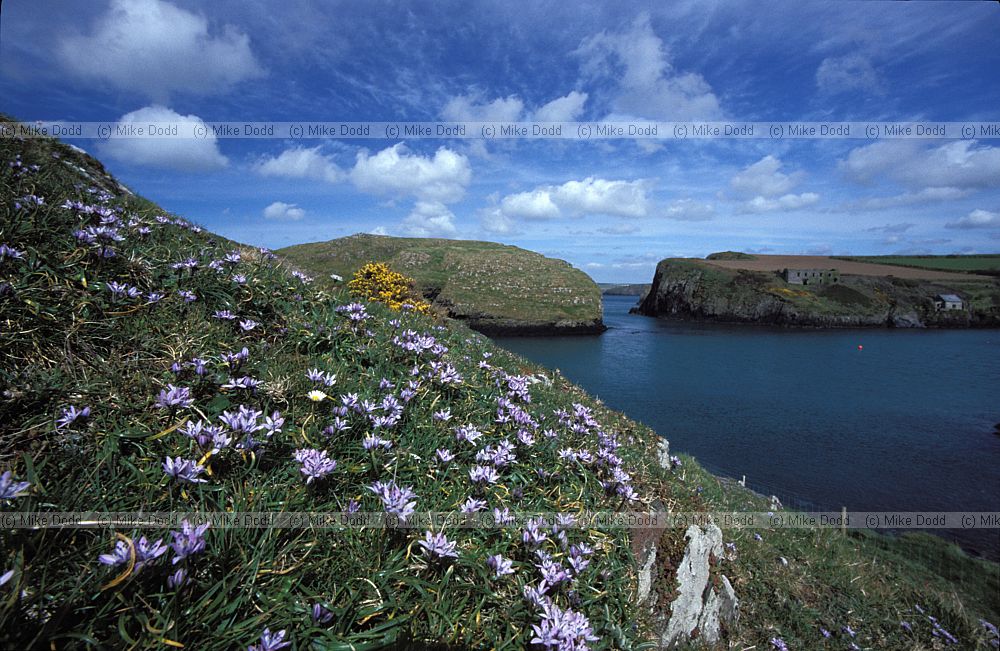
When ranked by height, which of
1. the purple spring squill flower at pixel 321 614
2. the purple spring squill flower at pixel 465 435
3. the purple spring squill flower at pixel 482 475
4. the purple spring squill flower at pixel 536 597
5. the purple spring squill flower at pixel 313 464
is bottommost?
the purple spring squill flower at pixel 536 597

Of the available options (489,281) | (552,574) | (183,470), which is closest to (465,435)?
(552,574)

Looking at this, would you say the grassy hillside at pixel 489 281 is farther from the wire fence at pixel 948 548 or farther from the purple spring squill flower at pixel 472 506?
the purple spring squill flower at pixel 472 506

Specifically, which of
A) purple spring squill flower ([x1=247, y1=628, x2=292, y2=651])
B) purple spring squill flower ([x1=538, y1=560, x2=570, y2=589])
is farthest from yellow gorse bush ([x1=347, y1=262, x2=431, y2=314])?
purple spring squill flower ([x1=247, y1=628, x2=292, y2=651])

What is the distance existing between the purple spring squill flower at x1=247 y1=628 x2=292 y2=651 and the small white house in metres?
169

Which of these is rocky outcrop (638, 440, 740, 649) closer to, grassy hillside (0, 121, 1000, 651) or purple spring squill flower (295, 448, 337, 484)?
grassy hillside (0, 121, 1000, 651)

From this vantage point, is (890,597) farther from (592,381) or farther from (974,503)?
(592,381)

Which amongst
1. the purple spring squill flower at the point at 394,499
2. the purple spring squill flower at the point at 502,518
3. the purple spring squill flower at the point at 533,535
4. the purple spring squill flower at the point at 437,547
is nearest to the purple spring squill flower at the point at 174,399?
the purple spring squill flower at the point at 394,499

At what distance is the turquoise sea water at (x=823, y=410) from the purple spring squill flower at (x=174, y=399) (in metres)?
28.1

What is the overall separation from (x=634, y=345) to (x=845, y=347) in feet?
138

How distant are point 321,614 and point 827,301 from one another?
149 m

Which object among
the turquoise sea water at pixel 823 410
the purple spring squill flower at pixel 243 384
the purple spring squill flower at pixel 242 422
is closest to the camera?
the purple spring squill flower at pixel 242 422

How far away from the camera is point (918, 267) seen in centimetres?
15888

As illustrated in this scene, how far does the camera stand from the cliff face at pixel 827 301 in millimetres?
114375

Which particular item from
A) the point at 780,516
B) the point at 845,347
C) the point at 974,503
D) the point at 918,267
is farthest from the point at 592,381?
the point at 918,267
